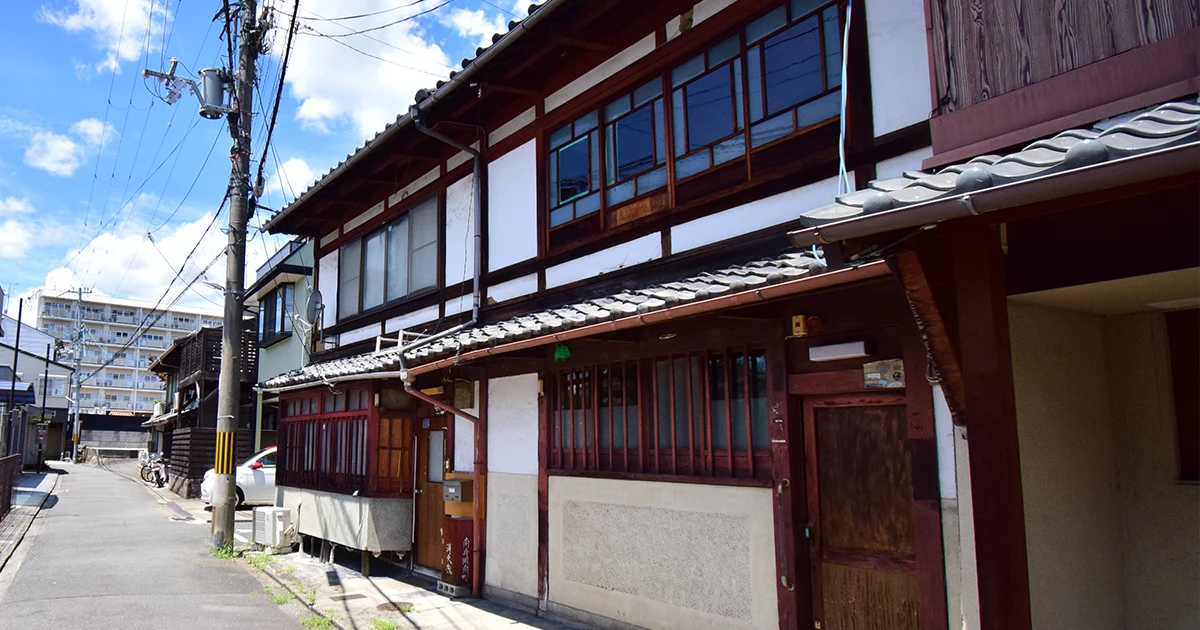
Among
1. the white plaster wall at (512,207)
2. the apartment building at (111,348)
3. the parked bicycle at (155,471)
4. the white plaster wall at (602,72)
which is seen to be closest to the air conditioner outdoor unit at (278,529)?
the white plaster wall at (512,207)

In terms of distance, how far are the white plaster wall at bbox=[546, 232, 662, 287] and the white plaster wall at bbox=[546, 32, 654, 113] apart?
1.89 meters

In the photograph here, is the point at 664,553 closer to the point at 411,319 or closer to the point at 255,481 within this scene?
the point at 411,319

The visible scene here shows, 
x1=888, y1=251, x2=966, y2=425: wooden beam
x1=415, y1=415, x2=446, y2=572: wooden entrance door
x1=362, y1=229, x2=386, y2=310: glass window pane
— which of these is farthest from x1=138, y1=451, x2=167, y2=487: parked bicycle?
x1=888, y1=251, x2=966, y2=425: wooden beam

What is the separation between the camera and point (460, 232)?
1108 cm

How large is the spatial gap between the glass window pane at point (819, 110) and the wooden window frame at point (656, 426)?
191 cm

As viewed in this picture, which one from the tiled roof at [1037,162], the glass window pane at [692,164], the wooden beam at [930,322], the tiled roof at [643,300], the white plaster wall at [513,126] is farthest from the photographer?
the white plaster wall at [513,126]

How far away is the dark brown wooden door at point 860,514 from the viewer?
549 cm

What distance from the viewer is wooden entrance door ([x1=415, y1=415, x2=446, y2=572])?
36.4 ft

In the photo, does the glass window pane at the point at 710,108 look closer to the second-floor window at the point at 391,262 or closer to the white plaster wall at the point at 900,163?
the white plaster wall at the point at 900,163

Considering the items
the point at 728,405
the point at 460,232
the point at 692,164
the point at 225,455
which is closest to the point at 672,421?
the point at 728,405

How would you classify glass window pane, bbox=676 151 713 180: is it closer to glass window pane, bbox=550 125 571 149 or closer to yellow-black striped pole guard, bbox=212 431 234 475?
glass window pane, bbox=550 125 571 149

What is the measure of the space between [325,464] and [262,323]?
41.7 feet

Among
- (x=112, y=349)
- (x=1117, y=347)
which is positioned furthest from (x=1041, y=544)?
(x=112, y=349)

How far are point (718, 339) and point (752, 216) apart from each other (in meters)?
1.10
